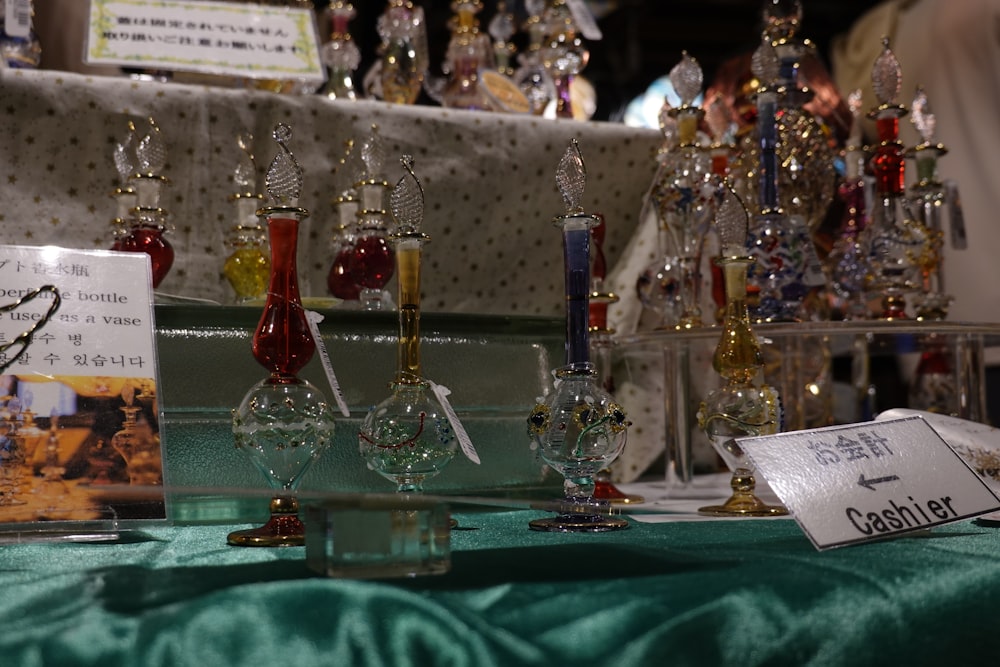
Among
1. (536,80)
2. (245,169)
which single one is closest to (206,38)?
(245,169)

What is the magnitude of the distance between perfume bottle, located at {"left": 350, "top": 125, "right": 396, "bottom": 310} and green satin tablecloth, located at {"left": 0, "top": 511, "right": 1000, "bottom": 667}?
51 centimetres

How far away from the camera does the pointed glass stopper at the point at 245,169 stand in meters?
1.15

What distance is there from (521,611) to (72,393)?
396 millimetres

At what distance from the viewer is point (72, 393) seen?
771 millimetres

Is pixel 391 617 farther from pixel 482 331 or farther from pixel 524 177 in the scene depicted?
pixel 524 177

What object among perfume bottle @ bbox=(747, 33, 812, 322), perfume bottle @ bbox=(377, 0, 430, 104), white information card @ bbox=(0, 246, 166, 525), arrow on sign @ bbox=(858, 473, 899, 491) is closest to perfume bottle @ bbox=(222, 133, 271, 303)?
white information card @ bbox=(0, 246, 166, 525)

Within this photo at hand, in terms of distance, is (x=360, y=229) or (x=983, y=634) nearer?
(x=983, y=634)

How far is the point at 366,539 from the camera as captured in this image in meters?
0.59

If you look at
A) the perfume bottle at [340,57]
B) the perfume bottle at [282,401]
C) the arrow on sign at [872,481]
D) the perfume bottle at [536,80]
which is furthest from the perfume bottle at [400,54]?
the arrow on sign at [872,481]

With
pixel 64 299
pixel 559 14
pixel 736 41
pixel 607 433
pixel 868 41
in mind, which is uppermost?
pixel 736 41

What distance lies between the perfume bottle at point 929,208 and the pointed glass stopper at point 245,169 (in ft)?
2.60

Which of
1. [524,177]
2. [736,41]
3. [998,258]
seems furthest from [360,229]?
[736,41]

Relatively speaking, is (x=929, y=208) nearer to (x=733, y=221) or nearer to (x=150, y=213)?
(x=733, y=221)

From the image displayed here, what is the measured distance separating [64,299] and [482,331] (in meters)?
0.40
